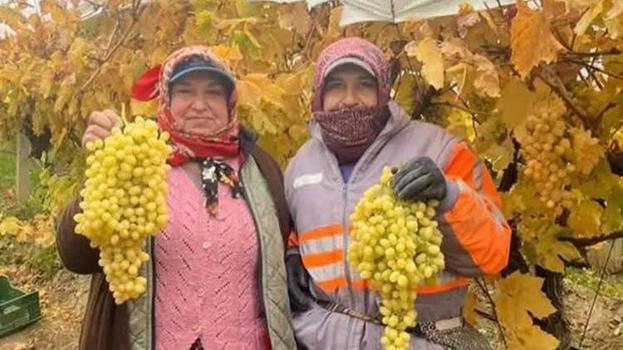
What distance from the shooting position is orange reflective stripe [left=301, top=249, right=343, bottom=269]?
1977 mm

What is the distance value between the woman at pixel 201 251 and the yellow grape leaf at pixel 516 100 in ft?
1.95

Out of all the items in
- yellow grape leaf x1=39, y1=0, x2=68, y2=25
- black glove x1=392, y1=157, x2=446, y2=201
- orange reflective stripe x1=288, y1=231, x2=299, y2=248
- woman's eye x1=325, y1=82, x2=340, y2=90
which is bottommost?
orange reflective stripe x1=288, y1=231, x2=299, y2=248

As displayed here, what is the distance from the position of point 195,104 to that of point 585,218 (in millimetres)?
1087

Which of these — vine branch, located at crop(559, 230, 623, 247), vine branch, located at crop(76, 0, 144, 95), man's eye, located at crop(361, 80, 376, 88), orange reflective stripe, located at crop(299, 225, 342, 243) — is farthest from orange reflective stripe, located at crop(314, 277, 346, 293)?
vine branch, located at crop(76, 0, 144, 95)

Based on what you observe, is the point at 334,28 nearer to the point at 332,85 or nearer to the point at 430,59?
the point at 332,85

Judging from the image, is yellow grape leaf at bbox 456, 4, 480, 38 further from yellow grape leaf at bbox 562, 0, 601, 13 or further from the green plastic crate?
the green plastic crate

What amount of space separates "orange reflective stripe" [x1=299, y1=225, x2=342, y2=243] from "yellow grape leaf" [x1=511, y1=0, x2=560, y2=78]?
550 millimetres

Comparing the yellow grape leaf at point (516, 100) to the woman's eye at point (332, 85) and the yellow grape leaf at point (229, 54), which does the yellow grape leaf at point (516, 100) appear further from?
the yellow grape leaf at point (229, 54)

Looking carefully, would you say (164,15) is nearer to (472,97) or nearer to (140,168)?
(472,97)

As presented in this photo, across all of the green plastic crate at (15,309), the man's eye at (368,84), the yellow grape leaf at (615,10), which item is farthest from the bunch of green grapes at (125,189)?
the green plastic crate at (15,309)

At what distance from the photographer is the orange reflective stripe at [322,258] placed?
1977 mm

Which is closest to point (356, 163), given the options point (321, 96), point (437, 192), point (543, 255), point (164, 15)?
point (321, 96)

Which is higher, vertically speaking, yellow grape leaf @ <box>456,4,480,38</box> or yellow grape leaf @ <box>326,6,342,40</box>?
yellow grape leaf @ <box>326,6,342,40</box>

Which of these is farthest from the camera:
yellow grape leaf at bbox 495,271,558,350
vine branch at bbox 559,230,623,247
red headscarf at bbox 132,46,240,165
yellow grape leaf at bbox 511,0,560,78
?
vine branch at bbox 559,230,623,247
